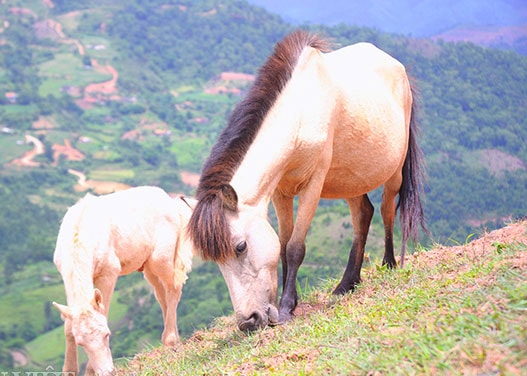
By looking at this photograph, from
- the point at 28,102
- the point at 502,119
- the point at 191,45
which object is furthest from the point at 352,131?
the point at 191,45

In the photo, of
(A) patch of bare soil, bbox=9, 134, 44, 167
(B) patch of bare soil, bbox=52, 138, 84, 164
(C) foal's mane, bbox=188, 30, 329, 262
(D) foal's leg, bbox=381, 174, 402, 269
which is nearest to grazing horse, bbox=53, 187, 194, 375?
(C) foal's mane, bbox=188, 30, 329, 262

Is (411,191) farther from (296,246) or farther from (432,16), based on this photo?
(432,16)

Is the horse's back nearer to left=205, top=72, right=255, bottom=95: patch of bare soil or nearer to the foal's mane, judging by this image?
the foal's mane

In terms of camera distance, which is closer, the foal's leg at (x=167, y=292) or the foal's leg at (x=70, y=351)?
the foal's leg at (x=70, y=351)

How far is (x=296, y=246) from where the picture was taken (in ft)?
20.9

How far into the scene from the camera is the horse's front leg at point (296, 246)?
6348 millimetres

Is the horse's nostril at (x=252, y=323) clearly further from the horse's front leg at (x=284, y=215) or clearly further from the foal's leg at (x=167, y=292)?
the foal's leg at (x=167, y=292)

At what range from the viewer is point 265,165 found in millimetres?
6012

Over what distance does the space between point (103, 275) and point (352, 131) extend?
118 inches

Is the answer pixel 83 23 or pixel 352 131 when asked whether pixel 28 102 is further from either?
pixel 352 131

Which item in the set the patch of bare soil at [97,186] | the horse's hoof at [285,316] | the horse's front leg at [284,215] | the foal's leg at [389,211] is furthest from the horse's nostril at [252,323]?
the patch of bare soil at [97,186]

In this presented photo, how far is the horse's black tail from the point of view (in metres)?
8.15

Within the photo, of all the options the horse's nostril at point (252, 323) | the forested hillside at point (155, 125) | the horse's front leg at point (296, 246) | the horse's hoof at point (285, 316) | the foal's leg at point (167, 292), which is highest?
the horse's front leg at point (296, 246)

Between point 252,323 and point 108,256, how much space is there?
2511 mm
